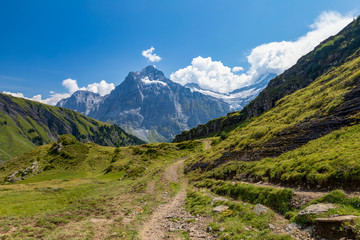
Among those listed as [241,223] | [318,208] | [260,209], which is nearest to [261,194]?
[260,209]

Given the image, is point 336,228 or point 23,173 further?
point 23,173

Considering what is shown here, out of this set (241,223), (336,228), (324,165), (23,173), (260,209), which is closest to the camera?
(336,228)

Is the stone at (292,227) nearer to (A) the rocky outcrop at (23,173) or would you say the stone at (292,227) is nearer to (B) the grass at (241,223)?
(B) the grass at (241,223)

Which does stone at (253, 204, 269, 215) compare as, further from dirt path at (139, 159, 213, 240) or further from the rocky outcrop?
the rocky outcrop

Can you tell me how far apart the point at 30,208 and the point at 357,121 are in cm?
5472

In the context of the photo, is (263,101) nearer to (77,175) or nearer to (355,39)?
(355,39)

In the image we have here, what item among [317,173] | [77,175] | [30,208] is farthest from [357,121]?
[77,175]

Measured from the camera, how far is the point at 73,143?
4277 inches

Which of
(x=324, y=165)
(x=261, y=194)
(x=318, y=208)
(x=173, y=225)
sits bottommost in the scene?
(x=173, y=225)

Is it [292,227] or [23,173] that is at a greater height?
[23,173]

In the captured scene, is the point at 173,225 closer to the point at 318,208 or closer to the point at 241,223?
the point at 241,223

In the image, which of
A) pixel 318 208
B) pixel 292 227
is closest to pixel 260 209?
pixel 292 227

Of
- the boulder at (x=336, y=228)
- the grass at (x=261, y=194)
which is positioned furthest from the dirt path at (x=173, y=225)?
the boulder at (x=336, y=228)

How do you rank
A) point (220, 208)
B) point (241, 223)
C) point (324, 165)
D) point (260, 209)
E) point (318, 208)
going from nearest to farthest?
point (318, 208) → point (241, 223) → point (260, 209) → point (324, 165) → point (220, 208)
